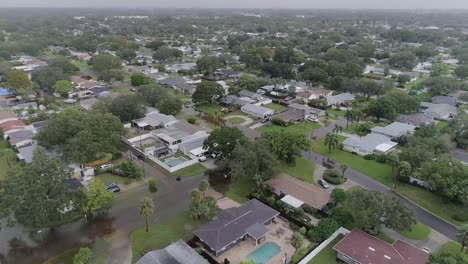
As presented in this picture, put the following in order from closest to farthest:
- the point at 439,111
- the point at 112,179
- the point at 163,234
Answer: the point at 163,234 → the point at 112,179 → the point at 439,111

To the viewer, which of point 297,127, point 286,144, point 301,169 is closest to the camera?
point 286,144

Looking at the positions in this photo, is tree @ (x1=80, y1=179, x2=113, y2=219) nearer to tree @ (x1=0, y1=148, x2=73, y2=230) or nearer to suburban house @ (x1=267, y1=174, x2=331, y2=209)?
tree @ (x1=0, y1=148, x2=73, y2=230)

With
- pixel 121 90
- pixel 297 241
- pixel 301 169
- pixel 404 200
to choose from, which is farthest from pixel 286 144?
pixel 121 90

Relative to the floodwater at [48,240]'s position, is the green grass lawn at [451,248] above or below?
above

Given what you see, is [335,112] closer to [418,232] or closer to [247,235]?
[418,232]

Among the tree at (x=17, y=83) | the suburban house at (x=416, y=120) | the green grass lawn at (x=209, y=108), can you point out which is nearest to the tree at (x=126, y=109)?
the green grass lawn at (x=209, y=108)

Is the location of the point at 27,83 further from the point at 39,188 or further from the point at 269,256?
the point at 269,256

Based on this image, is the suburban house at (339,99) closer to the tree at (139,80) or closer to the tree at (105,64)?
the tree at (139,80)
